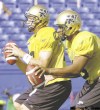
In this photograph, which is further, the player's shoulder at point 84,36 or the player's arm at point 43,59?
the player's arm at point 43,59

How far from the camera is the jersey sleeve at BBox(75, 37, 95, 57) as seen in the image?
4945 mm

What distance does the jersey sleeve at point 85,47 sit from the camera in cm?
495

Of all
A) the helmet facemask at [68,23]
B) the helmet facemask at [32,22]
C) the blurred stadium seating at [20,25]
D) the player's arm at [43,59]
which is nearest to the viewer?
the player's arm at [43,59]

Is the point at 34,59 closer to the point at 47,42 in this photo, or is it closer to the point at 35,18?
the point at 47,42

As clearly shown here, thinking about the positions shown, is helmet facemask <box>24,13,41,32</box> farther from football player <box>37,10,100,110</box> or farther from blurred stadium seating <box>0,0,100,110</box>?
blurred stadium seating <box>0,0,100,110</box>

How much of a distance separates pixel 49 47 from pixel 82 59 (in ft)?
1.75

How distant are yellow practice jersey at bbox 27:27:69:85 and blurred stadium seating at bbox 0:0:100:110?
3.60 meters

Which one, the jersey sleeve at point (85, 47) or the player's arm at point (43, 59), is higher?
the jersey sleeve at point (85, 47)

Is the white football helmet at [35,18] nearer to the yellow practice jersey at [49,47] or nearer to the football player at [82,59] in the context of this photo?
the yellow practice jersey at [49,47]

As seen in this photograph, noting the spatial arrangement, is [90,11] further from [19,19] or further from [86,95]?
[86,95]

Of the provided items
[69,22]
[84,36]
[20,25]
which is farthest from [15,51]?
[20,25]

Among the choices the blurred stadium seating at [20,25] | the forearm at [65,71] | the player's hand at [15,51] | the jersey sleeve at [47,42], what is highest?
the jersey sleeve at [47,42]

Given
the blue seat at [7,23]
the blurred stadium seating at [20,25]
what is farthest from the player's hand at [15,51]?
the blue seat at [7,23]

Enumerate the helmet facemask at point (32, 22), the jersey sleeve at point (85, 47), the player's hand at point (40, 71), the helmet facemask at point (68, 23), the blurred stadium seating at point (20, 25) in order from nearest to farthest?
the player's hand at point (40, 71) < the jersey sleeve at point (85, 47) < the helmet facemask at point (68, 23) < the helmet facemask at point (32, 22) < the blurred stadium seating at point (20, 25)
